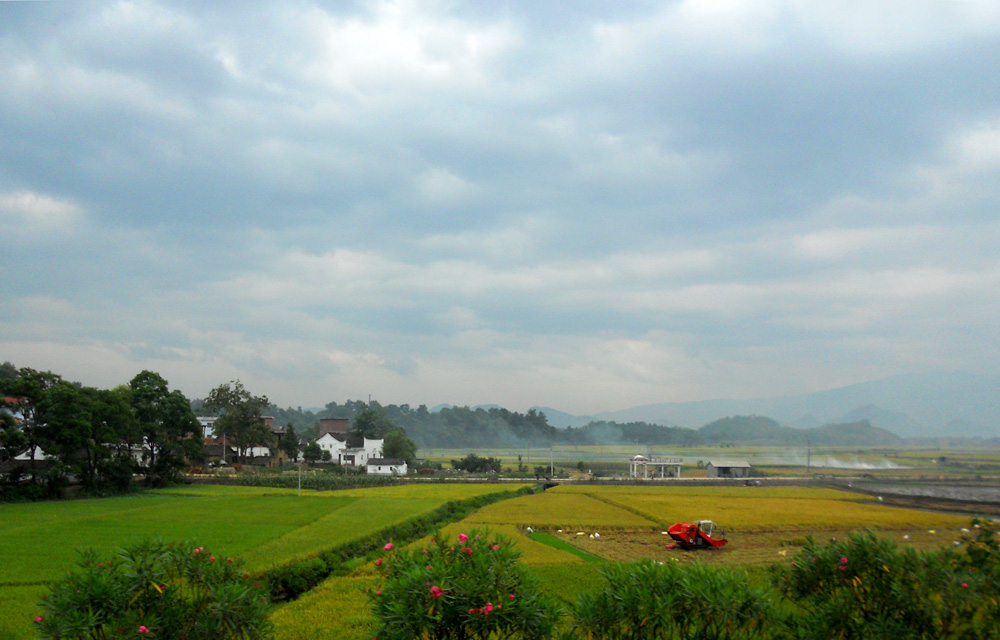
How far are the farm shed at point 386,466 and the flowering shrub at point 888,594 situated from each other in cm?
6122

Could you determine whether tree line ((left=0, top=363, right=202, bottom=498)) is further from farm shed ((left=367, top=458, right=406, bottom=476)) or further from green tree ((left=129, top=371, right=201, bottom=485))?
farm shed ((left=367, top=458, right=406, bottom=476))

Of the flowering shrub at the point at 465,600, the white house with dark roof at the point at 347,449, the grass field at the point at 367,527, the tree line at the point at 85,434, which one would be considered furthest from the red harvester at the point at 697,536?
the white house with dark roof at the point at 347,449

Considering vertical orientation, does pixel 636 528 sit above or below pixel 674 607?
below

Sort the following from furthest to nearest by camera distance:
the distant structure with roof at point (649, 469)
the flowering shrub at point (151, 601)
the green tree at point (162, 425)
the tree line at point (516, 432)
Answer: the tree line at point (516, 432) < the distant structure with roof at point (649, 469) < the green tree at point (162, 425) < the flowering shrub at point (151, 601)

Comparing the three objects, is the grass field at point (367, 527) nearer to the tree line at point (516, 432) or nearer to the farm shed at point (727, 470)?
the farm shed at point (727, 470)

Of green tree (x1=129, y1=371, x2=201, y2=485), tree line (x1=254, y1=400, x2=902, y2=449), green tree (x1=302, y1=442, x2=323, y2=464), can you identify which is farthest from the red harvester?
tree line (x1=254, y1=400, x2=902, y2=449)

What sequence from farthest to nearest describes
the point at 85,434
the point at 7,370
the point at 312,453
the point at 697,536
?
1. the point at 7,370
2. the point at 312,453
3. the point at 85,434
4. the point at 697,536

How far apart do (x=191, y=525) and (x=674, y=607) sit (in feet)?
83.8

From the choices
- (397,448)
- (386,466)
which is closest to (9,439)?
(386,466)

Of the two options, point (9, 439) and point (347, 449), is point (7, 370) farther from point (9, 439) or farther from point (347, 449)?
point (9, 439)

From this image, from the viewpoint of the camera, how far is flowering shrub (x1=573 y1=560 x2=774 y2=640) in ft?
24.8

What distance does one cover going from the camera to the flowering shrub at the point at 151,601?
7480 millimetres

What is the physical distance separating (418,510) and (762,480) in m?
43.5

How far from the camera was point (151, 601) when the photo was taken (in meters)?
7.80
